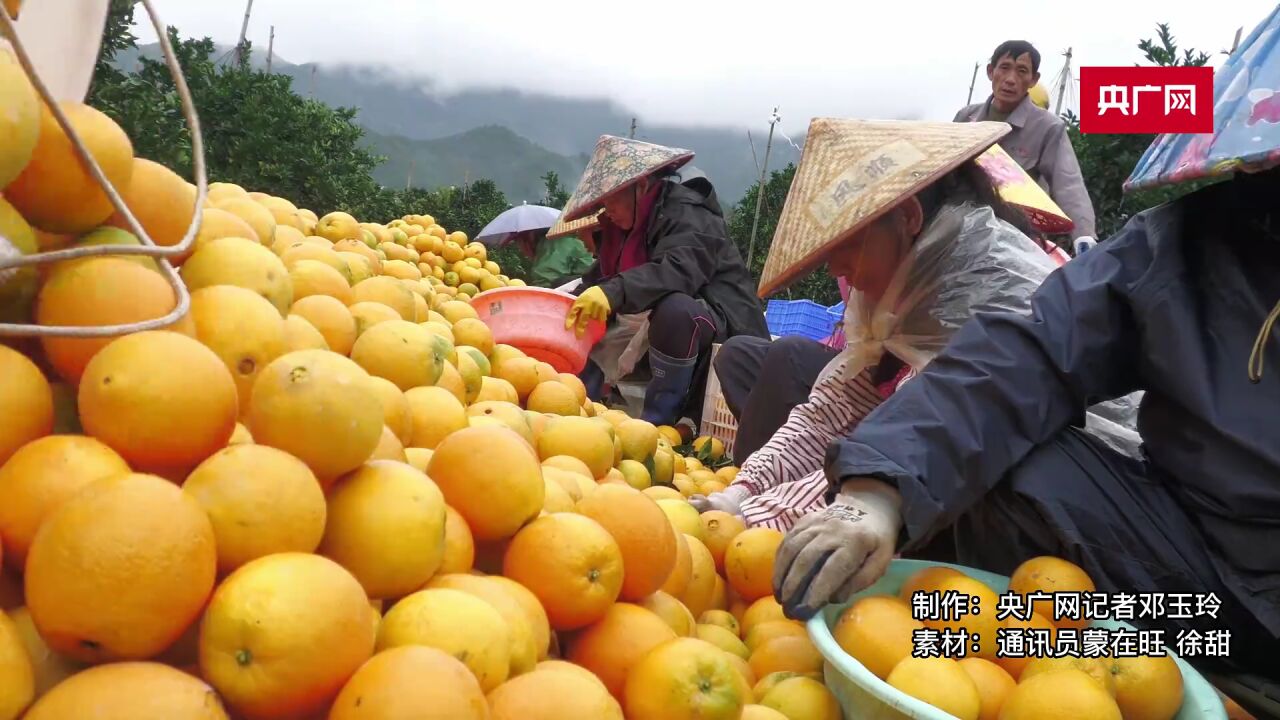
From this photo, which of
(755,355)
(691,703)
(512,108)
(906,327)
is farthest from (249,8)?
(512,108)

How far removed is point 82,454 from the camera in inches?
34.4

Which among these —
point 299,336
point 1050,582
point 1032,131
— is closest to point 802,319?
point 1032,131

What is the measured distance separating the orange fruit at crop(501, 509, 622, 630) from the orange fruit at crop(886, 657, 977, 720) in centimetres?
45

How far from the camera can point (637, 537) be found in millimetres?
1341

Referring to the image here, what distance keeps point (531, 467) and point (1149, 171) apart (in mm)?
1353

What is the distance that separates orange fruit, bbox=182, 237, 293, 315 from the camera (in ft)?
4.16

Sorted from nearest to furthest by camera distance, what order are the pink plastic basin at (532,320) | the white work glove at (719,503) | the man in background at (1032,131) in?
1. the white work glove at (719,503)
2. the pink plastic basin at (532,320)
3. the man in background at (1032,131)

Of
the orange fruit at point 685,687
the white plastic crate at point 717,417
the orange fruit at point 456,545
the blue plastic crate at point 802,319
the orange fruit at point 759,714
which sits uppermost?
the orange fruit at point 456,545

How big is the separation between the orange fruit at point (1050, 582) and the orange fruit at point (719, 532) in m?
0.61

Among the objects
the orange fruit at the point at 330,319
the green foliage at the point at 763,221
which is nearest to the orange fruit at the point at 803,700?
the orange fruit at the point at 330,319

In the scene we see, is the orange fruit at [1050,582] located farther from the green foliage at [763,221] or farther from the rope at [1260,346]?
the green foliage at [763,221]

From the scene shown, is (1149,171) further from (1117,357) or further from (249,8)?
(249,8)

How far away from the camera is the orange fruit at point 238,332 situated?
1.12m

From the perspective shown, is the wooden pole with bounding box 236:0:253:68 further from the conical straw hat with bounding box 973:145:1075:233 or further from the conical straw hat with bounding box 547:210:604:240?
the conical straw hat with bounding box 973:145:1075:233
